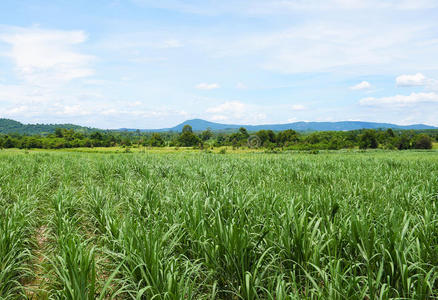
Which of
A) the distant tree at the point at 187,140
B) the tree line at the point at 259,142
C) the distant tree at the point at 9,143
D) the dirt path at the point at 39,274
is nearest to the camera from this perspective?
the dirt path at the point at 39,274

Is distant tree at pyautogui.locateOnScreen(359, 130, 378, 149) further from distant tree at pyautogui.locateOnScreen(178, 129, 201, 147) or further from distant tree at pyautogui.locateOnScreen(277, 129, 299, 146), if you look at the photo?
distant tree at pyautogui.locateOnScreen(178, 129, 201, 147)

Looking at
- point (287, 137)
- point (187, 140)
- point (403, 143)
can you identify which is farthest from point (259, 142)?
point (403, 143)

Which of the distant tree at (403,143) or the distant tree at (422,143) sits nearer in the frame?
the distant tree at (422,143)

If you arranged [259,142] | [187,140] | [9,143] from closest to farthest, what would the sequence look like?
[9,143]
[259,142]
[187,140]

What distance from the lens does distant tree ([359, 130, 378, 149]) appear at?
8681cm

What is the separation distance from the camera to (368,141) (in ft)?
286

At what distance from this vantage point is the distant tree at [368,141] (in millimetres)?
86812

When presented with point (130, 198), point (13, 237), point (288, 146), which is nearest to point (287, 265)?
point (13, 237)

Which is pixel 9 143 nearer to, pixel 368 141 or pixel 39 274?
pixel 39 274

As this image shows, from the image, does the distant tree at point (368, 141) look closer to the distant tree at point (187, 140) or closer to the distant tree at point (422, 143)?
the distant tree at point (422, 143)

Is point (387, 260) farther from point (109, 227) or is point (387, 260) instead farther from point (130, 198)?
point (130, 198)

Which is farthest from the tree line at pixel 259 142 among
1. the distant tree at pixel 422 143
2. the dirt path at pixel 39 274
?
the dirt path at pixel 39 274

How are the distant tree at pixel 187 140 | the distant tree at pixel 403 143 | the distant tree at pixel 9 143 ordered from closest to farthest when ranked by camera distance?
the distant tree at pixel 9 143 < the distant tree at pixel 187 140 < the distant tree at pixel 403 143

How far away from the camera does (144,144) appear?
84188mm
